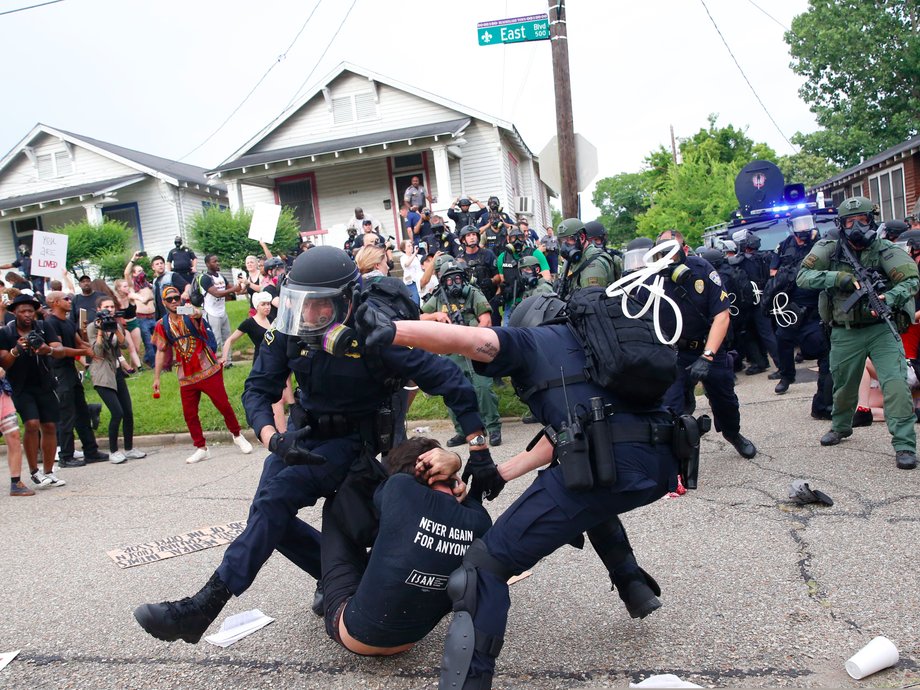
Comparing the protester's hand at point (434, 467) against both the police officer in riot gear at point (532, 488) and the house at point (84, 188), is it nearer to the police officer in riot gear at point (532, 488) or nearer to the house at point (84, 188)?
the police officer in riot gear at point (532, 488)

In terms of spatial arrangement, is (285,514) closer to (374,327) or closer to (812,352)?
(374,327)

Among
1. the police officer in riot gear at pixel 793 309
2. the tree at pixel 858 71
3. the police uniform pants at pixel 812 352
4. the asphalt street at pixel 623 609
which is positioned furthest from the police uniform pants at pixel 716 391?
the tree at pixel 858 71

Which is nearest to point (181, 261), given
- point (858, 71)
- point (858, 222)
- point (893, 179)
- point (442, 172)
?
point (442, 172)

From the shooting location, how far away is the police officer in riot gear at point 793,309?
28.5 feet

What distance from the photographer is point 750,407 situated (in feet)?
28.9

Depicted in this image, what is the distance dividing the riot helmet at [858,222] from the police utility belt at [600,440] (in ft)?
12.5

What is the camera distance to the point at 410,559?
10.5 ft

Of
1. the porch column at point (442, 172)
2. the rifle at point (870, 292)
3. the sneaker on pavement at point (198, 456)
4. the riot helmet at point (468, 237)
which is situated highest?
the porch column at point (442, 172)

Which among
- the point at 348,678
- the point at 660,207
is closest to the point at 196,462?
the point at 348,678

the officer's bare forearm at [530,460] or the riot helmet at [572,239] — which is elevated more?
the riot helmet at [572,239]

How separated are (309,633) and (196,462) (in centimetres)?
545

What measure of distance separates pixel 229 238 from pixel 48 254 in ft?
26.7

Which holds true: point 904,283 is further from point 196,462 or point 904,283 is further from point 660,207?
point 660,207

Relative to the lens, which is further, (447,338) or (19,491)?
(19,491)
